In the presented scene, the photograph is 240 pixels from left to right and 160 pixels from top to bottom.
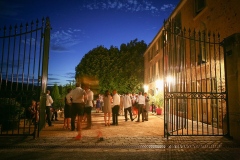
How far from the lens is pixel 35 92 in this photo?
6762mm

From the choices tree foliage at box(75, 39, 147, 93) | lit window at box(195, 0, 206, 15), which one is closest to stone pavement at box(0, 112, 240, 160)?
lit window at box(195, 0, 206, 15)

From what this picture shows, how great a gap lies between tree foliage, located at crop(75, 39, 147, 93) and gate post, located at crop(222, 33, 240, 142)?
87.5 ft

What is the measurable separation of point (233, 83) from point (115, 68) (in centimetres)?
2880

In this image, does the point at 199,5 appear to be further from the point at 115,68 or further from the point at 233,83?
the point at 115,68

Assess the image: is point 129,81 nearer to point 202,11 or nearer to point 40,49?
point 202,11

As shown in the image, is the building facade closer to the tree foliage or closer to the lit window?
the lit window

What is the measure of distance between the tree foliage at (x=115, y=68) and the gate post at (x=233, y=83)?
2668cm

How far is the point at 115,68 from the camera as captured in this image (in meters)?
34.8

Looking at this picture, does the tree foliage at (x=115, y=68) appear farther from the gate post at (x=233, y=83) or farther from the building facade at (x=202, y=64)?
the gate post at (x=233, y=83)

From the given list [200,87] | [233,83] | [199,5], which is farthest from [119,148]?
[199,5]

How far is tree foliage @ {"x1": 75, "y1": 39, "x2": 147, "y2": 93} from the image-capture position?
34.3 meters

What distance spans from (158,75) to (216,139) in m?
15.3

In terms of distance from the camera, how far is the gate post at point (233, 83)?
20.5 feet

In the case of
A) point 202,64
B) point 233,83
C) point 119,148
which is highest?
point 202,64
